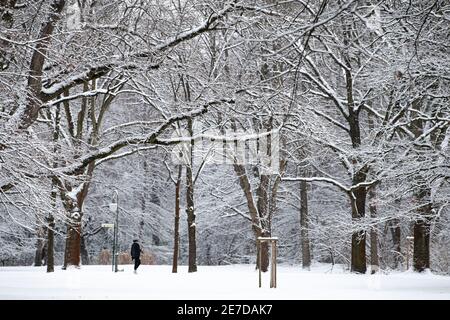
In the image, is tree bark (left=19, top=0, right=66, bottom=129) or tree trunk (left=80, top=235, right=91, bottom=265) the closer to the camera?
tree bark (left=19, top=0, right=66, bottom=129)

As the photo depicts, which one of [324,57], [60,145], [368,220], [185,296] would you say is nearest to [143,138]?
[60,145]

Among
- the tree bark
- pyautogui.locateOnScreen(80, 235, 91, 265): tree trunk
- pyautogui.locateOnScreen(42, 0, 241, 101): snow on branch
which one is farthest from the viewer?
pyautogui.locateOnScreen(80, 235, 91, 265): tree trunk

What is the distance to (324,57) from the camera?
24.2 m

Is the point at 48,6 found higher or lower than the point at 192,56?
lower

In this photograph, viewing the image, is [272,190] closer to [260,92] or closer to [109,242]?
[260,92]

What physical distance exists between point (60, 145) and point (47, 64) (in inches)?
108

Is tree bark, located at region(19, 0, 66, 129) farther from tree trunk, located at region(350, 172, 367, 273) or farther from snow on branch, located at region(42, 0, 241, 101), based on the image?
tree trunk, located at region(350, 172, 367, 273)

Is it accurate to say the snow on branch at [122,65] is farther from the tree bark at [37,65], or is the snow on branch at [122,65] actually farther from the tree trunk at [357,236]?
the tree trunk at [357,236]

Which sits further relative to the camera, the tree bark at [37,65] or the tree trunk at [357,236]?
the tree trunk at [357,236]

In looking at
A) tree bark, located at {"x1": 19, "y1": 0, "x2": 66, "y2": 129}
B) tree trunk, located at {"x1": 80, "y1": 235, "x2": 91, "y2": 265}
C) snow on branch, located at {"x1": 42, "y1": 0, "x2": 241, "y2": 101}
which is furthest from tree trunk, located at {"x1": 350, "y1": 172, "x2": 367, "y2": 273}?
tree trunk, located at {"x1": 80, "y1": 235, "x2": 91, "y2": 265}

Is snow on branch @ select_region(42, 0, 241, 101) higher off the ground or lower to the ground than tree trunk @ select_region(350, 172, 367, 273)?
higher

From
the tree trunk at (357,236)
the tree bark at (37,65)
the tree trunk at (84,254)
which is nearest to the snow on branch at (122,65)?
the tree bark at (37,65)
